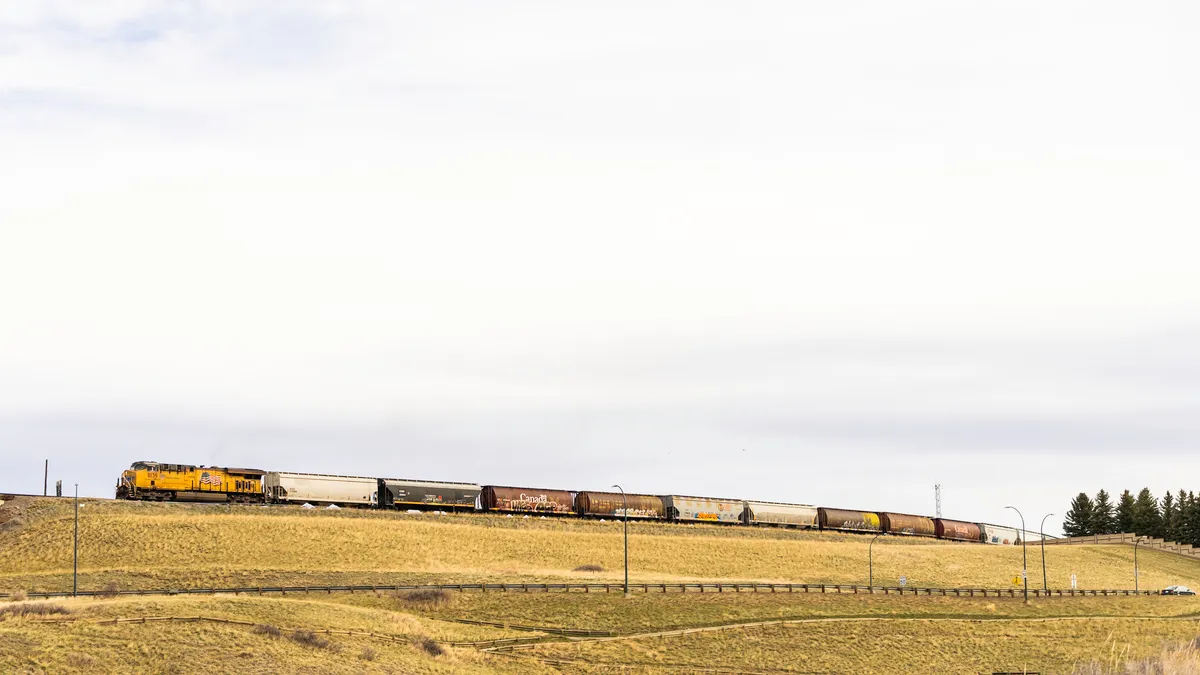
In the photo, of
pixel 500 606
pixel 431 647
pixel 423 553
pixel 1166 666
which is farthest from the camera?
pixel 423 553

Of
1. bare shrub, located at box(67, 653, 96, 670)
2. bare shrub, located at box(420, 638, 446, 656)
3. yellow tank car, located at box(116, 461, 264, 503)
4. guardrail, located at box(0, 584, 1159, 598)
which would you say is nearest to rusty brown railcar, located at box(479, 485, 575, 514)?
yellow tank car, located at box(116, 461, 264, 503)

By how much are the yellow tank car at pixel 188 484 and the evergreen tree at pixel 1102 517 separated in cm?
11533

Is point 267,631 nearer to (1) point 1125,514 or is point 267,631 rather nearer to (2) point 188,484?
(2) point 188,484

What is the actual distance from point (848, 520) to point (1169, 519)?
5049 cm

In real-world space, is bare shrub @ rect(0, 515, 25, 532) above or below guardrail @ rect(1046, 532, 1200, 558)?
above

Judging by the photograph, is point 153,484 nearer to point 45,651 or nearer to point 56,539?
point 56,539

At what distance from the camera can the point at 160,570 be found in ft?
266

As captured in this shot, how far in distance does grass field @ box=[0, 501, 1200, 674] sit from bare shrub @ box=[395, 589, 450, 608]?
24 centimetres

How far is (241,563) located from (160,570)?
613 cm

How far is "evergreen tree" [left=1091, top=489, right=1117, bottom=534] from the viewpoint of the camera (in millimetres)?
164750

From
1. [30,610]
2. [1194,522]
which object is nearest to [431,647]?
[30,610]

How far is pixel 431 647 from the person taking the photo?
6047cm

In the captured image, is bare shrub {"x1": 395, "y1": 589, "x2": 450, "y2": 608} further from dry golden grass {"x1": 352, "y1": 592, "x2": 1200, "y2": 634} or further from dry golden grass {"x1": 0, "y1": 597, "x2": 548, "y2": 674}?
dry golden grass {"x1": 0, "y1": 597, "x2": 548, "y2": 674}

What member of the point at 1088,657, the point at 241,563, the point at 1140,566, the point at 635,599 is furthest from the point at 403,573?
the point at 1140,566
